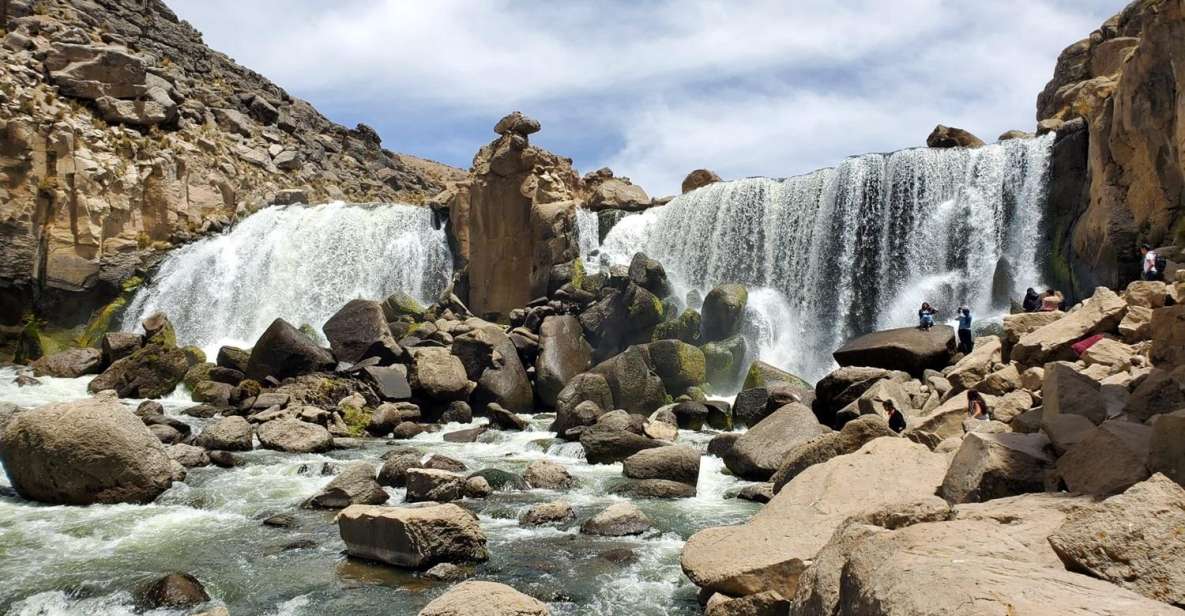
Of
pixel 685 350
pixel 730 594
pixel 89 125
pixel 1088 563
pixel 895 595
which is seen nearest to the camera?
pixel 895 595

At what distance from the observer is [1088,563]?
16.7 feet

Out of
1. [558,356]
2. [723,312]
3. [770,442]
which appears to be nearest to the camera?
[770,442]

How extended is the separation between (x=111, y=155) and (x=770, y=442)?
3077cm

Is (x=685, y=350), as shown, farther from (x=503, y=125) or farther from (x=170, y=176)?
(x=170, y=176)

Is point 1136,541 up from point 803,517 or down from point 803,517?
up

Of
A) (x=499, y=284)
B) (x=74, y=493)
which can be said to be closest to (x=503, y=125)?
(x=499, y=284)

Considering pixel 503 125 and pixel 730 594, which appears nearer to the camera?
pixel 730 594

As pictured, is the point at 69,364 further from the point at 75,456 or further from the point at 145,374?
the point at 75,456

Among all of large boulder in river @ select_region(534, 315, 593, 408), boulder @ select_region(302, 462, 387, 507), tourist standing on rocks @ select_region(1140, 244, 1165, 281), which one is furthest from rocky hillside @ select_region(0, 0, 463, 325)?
tourist standing on rocks @ select_region(1140, 244, 1165, 281)

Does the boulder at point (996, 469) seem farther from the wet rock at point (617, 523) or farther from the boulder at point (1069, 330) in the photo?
the boulder at point (1069, 330)

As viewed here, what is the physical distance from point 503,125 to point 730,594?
1154 inches

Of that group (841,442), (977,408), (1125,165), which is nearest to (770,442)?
(841,442)

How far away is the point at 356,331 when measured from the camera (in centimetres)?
2653

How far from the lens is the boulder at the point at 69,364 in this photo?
2645 centimetres
